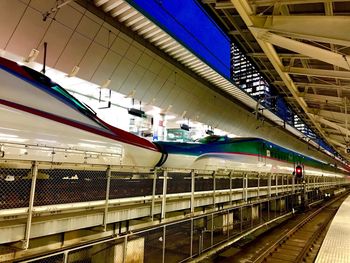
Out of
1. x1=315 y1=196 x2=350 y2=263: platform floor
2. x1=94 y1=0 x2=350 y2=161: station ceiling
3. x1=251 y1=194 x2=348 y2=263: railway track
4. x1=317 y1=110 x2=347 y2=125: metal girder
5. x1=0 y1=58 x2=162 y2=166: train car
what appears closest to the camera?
x1=0 y1=58 x2=162 y2=166: train car

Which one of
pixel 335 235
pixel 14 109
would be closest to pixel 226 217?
pixel 335 235

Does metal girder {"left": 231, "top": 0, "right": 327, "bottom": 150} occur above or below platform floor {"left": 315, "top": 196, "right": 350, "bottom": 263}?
above

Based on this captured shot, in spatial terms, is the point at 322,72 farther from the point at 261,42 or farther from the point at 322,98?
the point at 322,98

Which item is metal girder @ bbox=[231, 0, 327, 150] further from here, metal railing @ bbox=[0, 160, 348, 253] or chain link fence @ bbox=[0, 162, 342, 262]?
metal railing @ bbox=[0, 160, 348, 253]

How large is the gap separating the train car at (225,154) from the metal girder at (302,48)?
3.98 meters

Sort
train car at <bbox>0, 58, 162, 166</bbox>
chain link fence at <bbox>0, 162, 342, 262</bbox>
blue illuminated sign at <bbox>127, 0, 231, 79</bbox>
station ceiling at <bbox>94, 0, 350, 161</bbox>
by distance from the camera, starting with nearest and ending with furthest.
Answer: chain link fence at <bbox>0, 162, 342, 262</bbox> → train car at <bbox>0, 58, 162, 166</bbox> → blue illuminated sign at <bbox>127, 0, 231, 79</bbox> → station ceiling at <bbox>94, 0, 350, 161</bbox>

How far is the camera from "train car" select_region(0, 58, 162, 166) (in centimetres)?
437

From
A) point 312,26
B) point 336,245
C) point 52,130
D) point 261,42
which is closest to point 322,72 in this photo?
point 261,42

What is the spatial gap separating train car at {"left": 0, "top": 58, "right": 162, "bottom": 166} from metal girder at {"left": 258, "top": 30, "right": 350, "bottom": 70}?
6850 mm

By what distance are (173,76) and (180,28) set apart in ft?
9.01

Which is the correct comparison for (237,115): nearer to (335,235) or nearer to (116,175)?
(335,235)

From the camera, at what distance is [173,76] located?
12.2 m

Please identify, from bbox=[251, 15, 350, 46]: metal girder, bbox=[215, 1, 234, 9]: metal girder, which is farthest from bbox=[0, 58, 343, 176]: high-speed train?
bbox=[215, 1, 234, 9]: metal girder

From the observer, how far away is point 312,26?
9.02m
